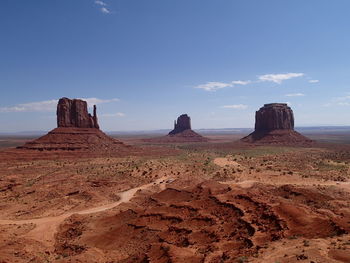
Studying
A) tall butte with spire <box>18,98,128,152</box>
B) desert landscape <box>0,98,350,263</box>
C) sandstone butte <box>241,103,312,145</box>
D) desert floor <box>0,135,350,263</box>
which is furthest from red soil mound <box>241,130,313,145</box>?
desert floor <box>0,135,350,263</box>

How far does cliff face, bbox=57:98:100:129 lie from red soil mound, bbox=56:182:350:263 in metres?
74.8

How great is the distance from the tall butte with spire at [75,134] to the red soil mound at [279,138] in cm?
6688

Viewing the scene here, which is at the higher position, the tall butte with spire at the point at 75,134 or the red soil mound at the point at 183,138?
the tall butte with spire at the point at 75,134

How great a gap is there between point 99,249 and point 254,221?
12.6 meters

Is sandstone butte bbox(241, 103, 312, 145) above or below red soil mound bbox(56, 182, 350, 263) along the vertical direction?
above

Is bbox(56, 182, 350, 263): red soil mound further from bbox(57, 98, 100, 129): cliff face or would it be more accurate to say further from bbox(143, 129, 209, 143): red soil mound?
bbox(143, 129, 209, 143): red soil mound

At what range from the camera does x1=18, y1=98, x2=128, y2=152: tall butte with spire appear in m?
87.1

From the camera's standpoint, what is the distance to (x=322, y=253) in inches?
577

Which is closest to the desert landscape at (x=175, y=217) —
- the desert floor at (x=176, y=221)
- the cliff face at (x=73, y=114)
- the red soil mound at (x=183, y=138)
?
the desert floor at (x=176, y=221)

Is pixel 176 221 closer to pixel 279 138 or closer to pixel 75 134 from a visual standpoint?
pixel 75 134

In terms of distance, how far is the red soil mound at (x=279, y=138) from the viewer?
124319 millimetres

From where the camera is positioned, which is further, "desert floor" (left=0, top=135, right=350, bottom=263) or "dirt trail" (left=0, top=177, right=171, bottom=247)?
"dirt trail" (left=0, top=177, right=171, bottom=247)

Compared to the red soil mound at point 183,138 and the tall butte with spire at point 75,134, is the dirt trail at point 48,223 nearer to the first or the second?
the tall butte with spire at point 75,134

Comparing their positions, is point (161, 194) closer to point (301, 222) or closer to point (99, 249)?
point (99, 249)
